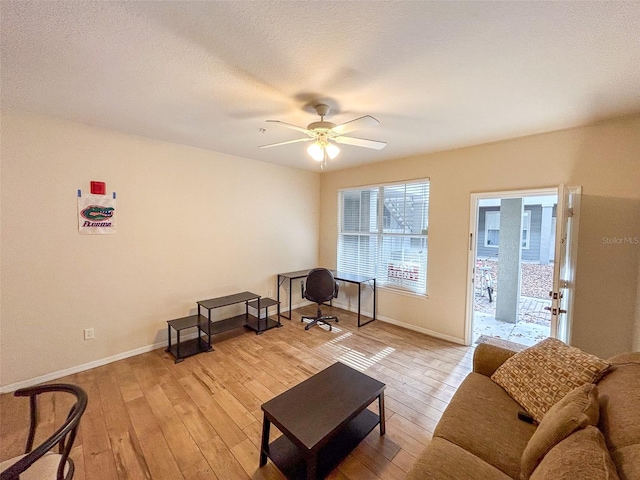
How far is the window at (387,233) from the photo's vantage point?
3.93 metres

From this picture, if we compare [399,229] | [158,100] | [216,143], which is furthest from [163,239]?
[399,229]

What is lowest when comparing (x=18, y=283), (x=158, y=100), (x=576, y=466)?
(x=576, y=466)

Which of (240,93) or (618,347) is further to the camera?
(618,347)

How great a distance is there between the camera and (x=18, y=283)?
2.40 m

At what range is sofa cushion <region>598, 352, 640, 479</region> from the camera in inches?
35.8

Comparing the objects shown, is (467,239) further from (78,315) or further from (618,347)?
(78,315)

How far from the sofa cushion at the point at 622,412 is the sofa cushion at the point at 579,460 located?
0.05 meters

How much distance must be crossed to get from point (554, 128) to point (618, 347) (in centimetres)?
223

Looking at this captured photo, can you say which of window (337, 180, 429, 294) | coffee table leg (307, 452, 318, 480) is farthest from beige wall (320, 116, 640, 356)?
coffee table leg (307, 452, 318, 480)

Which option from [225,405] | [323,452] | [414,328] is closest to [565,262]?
[414,328]

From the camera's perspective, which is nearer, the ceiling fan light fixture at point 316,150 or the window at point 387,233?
the ceiling fan light fixture at point 316,150

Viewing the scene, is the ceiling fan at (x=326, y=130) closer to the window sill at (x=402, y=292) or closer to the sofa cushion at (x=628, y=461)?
the sofa cushion at (x=628, y=461)

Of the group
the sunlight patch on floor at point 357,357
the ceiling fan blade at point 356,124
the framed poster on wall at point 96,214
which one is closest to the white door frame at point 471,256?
the sunlight patch on floor at point 357,357

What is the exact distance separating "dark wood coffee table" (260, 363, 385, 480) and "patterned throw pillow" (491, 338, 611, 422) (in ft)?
2.80
